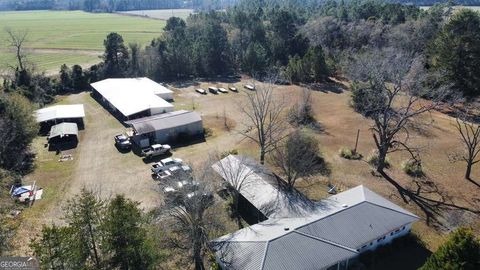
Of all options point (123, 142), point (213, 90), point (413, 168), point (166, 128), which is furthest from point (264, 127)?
point (213, 90)

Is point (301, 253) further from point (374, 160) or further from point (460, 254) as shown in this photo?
point (374, 160)

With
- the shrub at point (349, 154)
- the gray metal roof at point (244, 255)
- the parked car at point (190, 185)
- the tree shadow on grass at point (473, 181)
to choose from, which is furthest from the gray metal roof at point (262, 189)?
the tree shadow on grass at point (473, 181)

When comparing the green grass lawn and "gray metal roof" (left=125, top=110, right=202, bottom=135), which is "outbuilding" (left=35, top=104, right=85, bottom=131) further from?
the green grass lawn

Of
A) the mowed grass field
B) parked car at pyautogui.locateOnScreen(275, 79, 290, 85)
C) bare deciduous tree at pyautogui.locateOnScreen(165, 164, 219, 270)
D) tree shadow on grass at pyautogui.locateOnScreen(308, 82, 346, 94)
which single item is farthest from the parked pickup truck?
Answer: the mowed grass field

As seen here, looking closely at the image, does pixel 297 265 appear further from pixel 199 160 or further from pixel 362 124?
pixel 362 124

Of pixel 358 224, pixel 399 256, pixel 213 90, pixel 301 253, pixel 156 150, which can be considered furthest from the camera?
pixel 213 90
